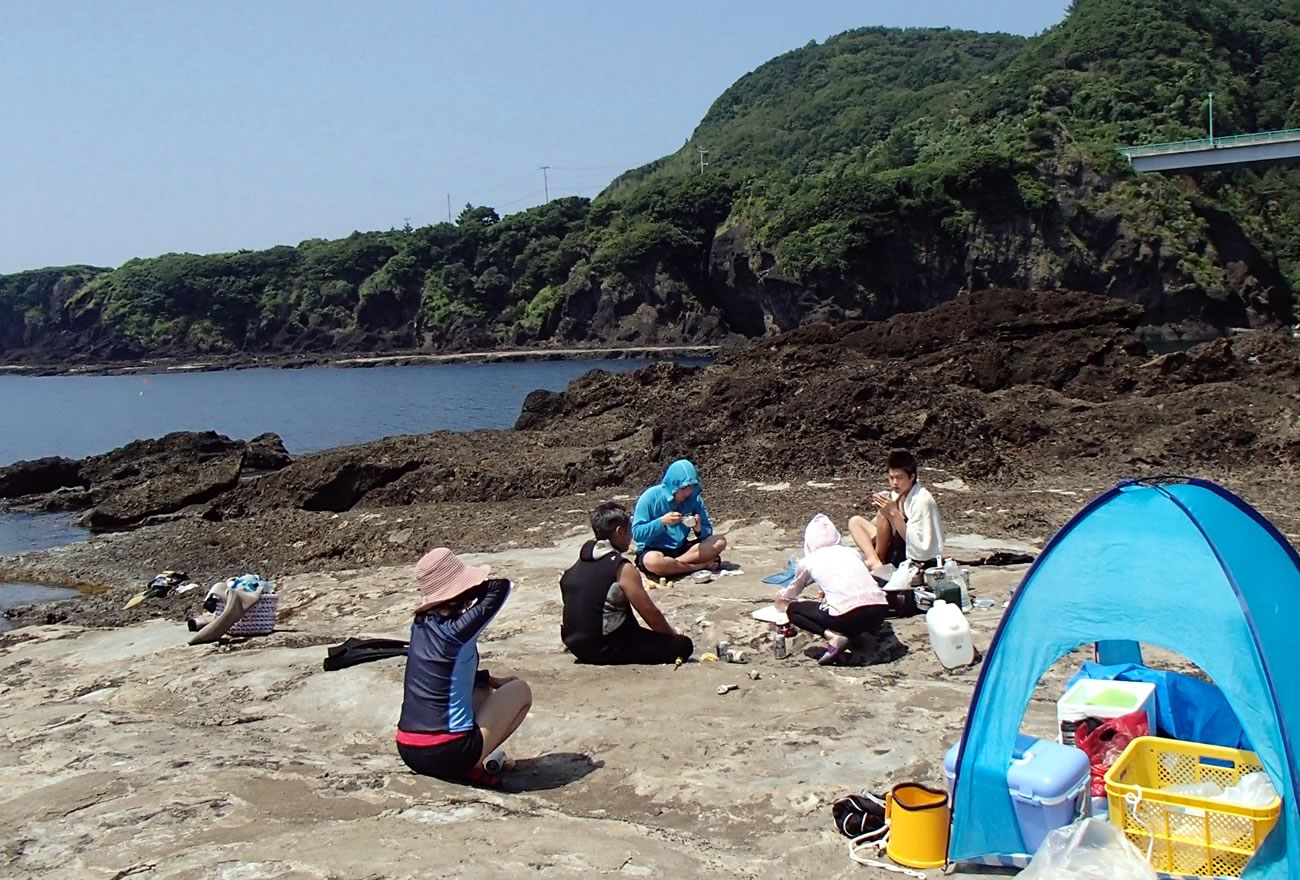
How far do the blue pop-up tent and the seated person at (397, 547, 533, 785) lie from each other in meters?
2.52

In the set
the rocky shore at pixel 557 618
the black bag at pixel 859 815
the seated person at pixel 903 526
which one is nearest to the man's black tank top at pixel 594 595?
the rocky shore at pixel 557 618

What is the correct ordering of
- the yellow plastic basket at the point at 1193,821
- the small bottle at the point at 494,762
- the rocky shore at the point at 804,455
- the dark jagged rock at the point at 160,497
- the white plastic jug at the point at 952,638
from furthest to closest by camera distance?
the dark jagged rock at the point at 160,497 → the rocky shore at the point at 804,455 → the white plastic jug at the point at 952,638 → the small bottle at the point at 494,762 → the yellow plastic basket at the point at 1193,821

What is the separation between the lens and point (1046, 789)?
4.86m

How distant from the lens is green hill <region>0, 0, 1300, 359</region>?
262ft

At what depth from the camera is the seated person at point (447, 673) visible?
240 inches

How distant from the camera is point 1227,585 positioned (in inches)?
192

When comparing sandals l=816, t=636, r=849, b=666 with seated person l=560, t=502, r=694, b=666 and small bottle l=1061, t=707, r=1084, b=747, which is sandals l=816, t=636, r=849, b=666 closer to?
seated person l=560, t=502, r=694, b=666

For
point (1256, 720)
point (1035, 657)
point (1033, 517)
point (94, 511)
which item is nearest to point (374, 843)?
point (1035, 657)

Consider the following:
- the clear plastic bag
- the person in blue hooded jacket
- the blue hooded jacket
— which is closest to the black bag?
the clear plastic bag

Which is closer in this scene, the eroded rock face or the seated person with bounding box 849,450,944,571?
the seated person with bounding box 849,450,944,571

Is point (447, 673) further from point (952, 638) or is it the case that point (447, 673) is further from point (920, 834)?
point (952, 638)

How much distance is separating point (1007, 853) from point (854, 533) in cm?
503

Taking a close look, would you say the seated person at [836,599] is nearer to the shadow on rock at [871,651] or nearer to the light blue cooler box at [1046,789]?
the shadow on rock at [871,651]

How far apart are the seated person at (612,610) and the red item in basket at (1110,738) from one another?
335 centimetres
